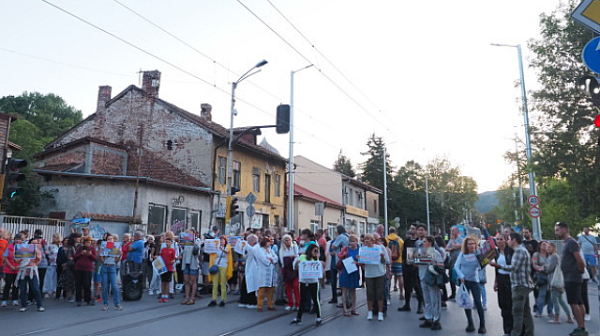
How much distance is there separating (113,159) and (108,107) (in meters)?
4.79

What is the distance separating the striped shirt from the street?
1267 mm

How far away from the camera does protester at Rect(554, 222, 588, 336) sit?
7.70m

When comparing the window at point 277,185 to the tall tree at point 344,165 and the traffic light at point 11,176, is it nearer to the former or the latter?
the traffic light at point 11,176

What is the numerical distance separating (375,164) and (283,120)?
157ft

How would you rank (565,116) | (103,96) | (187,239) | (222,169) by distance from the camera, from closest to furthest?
(187,239)
(565,116)
(222,169)
(103,96)

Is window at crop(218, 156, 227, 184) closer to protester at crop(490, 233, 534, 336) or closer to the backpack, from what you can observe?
the backpack

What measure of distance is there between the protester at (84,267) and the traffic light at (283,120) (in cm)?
947

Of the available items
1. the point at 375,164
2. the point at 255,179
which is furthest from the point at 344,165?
the point at 255,179

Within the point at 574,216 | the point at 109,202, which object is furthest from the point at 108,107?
the point at 574,216

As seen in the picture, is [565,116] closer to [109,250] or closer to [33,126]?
[109,250]

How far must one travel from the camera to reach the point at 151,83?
2927cm

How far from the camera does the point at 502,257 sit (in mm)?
8094

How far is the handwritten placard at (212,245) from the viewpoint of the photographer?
11664mm

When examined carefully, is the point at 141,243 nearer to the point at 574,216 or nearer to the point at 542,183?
the point at 542,183
